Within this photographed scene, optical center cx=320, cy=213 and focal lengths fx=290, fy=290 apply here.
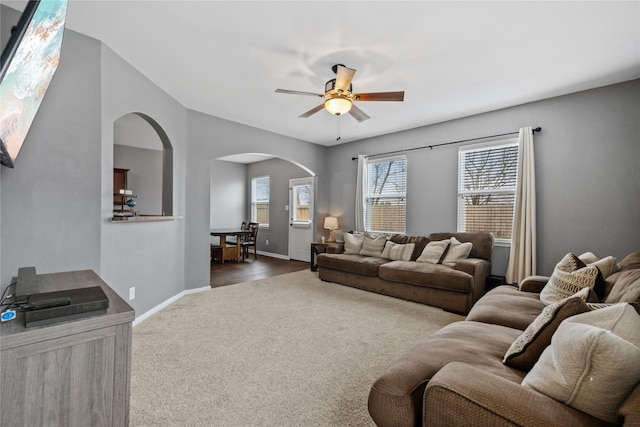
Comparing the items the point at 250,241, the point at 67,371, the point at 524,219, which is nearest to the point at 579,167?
the point at 524,219

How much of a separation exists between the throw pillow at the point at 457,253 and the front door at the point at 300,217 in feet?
11.2

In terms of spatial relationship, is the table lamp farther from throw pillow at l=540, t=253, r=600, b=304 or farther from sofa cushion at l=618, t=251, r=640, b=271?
sofa cushion at l=618, t=251, r=640, b=271

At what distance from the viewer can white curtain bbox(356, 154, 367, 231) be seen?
5.77 meters

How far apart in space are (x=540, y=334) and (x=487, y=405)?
51 centimetres

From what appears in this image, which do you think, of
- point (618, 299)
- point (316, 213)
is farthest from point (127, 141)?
point (618, 299)

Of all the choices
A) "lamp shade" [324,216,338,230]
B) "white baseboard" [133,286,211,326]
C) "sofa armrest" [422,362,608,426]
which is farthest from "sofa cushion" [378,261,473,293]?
"white baseboard" [133,286,211,326]

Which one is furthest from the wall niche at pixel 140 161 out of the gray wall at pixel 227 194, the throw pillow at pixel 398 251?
the throw pillow at pixel 398 251

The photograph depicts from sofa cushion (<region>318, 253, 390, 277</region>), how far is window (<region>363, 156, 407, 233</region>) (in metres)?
0.97

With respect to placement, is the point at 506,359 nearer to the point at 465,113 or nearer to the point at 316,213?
the point at 465,113

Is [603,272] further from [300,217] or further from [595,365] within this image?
[300,217]

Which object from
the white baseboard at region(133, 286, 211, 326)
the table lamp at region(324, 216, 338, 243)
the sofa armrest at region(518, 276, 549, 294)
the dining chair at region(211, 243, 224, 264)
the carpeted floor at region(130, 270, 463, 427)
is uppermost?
the table lamp at region(324, 216, 338, 243)

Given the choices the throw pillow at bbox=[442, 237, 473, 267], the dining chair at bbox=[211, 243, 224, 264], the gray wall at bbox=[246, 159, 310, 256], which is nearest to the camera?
the throw pillow at bbox=[442, 237, 473, 267]

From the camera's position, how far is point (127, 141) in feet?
19.7

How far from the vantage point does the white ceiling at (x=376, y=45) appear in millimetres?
2162
